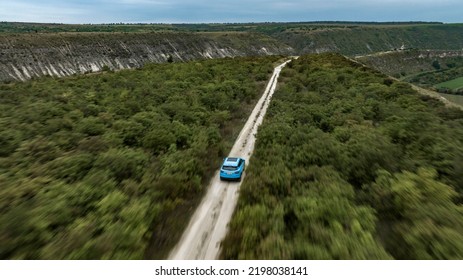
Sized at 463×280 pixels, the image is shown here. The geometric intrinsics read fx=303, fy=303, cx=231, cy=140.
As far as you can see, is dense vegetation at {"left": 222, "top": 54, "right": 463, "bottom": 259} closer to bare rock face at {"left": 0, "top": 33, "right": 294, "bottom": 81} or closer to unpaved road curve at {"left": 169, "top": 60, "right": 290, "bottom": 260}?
unpaved road curve at {"left": 169, "top": 60, "right": 290, "bottom": 260}

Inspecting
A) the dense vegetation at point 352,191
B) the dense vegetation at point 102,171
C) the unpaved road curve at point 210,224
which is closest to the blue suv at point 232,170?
the unpaved road curve at point 210,224

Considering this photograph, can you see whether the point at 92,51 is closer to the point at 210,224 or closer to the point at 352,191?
the point at 210,224

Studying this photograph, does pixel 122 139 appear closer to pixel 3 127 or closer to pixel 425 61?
pixel 3 127

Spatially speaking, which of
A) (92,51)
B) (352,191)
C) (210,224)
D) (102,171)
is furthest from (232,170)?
(92,51)

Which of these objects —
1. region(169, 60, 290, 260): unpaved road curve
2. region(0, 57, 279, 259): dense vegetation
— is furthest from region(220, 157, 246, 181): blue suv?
region(0, 57, 279, 259): dense vegetation

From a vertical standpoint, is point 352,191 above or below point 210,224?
above

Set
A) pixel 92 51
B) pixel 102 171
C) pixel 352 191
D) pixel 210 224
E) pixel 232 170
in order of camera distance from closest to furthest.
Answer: pixel 210 224 → pixel 352 191 → pixel 102 171 → pixel 232 170 → pixel 92 51
